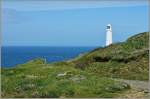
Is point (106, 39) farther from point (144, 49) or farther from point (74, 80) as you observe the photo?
point (74, 80)

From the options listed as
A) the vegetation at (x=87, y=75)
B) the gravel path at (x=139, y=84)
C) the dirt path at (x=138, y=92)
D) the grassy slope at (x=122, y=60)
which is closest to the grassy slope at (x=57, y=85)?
the vegetation at (x=87, y=75)

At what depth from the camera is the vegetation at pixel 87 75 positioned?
10992 millimetres

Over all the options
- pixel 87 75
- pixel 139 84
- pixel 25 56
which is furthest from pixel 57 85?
pixel 25 56

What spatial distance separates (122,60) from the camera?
1530 centimetres

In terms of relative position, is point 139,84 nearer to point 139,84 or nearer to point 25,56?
point 139,84

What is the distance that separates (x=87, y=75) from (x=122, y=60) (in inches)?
→ 122

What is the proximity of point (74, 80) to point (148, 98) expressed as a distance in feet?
7.24

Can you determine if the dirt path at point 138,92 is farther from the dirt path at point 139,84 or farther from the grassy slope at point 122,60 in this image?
the grassy slope at point 122,60

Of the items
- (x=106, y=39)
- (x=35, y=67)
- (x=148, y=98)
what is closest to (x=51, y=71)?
(x=35, y=67)

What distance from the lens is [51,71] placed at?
12977 millimetres

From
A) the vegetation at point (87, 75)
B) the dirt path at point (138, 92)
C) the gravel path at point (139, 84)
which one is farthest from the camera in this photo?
the gravel path at point (139, 84)

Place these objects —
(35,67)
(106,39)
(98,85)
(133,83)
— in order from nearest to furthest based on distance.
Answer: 1. (98,85)
2. (133,83)
3. (35,67)
4. (106,39)

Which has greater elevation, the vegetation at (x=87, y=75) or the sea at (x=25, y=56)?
the sea at (x=25, y=56)

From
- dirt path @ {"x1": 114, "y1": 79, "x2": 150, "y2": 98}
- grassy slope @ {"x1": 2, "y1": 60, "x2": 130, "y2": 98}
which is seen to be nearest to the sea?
grassy slope @ {"x1": 2, "y1": 60, "x2": 130, "y2": 98}
